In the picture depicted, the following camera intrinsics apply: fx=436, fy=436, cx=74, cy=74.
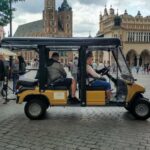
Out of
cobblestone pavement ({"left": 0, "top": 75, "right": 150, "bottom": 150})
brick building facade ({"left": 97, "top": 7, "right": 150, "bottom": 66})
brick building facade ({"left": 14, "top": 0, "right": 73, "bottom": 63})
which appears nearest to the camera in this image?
cobblestone pavement ({"left": 0, "top": 75, "right": 150, "bottom": 150})

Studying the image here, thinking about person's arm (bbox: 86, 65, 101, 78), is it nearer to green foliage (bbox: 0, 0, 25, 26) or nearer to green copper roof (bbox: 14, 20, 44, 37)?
green foliage (bbox: 0, 0, 25, 26)

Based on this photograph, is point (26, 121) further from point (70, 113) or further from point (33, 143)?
point (33, 143)

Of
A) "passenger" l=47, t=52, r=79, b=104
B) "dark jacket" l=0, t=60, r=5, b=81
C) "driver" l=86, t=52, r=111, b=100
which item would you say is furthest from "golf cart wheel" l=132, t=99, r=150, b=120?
"dark jacket" l=0, t=60, r=5, b=81

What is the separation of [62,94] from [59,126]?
1.49 meters

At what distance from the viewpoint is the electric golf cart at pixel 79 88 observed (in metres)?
11.4

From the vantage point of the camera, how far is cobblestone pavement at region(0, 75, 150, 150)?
796 centimetres

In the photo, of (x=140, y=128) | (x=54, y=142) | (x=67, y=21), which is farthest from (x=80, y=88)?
(x=67, y=21)

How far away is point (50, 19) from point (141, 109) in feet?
492

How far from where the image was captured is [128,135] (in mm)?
8938

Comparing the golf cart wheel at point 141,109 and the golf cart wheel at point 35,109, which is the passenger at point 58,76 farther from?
the golf cart wheel at point 141,109

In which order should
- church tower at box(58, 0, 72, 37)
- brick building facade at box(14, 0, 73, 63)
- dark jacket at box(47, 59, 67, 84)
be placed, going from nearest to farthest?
dark jacket at box(47, 59, 67, 84) < brick building facade at box(14, 0, 73, 63) < church tower at box(58, 0, 72, 37)

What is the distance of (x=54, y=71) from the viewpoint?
11.7m

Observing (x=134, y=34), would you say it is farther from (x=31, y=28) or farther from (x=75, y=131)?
(x=75, y=131)

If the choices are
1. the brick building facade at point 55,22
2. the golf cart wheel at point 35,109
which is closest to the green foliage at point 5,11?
the golf cart wheel at point 35,109
